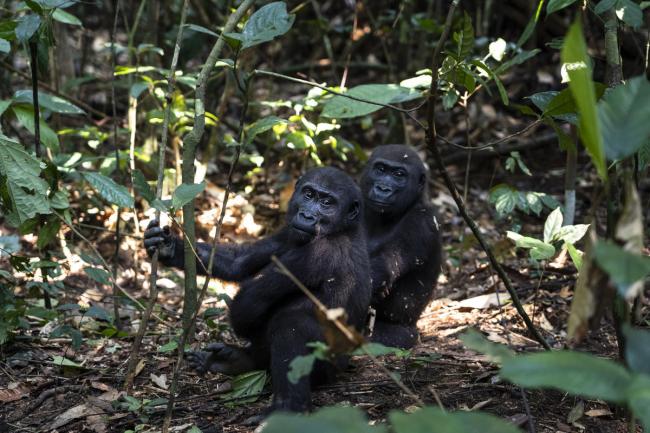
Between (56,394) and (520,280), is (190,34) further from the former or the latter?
(56,394)

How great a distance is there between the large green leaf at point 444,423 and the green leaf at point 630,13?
2691mm

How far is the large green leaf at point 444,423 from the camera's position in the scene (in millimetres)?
1927

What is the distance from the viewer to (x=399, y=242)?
6.68m

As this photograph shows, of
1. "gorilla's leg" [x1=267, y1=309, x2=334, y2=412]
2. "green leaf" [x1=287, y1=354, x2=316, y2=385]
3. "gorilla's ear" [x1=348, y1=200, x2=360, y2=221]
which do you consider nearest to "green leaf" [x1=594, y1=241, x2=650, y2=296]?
"green leaf" [x1=287, y1=354, x2=316, y2=385]

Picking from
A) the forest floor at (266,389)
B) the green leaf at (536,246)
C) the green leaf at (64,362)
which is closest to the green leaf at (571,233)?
the green leaf at (536,246)

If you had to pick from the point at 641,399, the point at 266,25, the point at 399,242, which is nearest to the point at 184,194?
the point at 266,25

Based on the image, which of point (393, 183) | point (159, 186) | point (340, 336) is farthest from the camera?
point (393, 183)

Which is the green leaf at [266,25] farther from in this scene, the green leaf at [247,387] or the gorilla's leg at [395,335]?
the gorilla's leg at [395,335]

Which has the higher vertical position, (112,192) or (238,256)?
(112,192)

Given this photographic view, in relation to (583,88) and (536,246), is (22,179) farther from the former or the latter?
(583,88)

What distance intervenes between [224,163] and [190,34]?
185 cm

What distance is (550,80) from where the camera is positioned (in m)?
11.5

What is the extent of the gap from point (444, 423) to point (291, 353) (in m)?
2.87

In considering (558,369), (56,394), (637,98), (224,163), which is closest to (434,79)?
(637,98)
